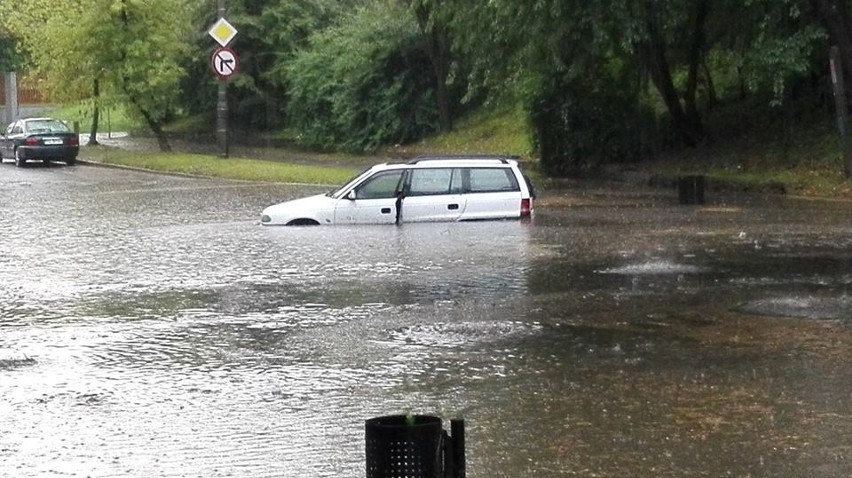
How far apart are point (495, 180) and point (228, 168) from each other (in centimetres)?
1598

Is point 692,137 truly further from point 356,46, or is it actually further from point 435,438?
point 435,438

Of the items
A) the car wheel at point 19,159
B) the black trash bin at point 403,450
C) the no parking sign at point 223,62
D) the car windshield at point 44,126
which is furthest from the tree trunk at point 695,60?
the black trash bin at point 403,450

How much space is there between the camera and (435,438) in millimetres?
6977

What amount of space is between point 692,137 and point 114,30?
61.4 feet

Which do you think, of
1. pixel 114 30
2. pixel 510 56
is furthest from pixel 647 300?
pixel 114 30

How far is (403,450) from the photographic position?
6.90 m

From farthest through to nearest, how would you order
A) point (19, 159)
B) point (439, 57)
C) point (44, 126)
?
1. point (439, 57)
2. point (44, 126)
3. point (19, 159)

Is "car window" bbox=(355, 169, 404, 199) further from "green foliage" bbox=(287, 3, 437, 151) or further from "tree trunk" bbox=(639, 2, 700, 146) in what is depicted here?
"green foliage" bbox=(287, 3, 437, 151)

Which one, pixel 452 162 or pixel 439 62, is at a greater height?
pixel 439 62

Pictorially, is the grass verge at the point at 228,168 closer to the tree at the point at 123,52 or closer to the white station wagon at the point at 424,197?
the tree at the point at 123,52

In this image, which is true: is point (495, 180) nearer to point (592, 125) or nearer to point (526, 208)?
point (526, 208)

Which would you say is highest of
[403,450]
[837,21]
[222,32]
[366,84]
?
[222,32]

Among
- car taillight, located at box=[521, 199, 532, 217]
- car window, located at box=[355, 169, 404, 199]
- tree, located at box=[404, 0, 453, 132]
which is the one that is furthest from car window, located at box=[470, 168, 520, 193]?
tree, located at box=[404, 0, 453, 132]

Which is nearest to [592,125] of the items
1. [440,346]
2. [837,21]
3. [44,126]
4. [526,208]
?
[837,21]
